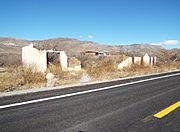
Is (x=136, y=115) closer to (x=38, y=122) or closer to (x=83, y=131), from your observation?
(x=83, y=131)

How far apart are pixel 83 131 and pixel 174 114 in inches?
99.4

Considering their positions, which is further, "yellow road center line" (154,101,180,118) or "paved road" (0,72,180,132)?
"yellow road center line" (154,101,180,118)

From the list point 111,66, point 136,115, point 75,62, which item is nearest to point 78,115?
point 136,115

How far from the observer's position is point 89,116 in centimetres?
493

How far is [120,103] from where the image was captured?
20.8 feet

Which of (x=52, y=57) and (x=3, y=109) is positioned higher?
(x=52, y=57)

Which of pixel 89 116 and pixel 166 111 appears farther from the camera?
pixel 166 111

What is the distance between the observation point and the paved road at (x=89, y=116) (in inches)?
163

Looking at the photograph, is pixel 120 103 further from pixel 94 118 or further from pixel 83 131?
pixel 83 131

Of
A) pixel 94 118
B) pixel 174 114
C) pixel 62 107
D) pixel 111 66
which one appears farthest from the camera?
pixel 111 66

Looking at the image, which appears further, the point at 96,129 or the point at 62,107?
the point at 62,107

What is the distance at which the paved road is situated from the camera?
414 centimetres

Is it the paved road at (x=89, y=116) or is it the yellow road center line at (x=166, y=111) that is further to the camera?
the yellow road center line at (x=166, y=111)

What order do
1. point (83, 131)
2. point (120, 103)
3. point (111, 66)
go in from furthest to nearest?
point (111, 66), point (120, 103), point (83, 131)
